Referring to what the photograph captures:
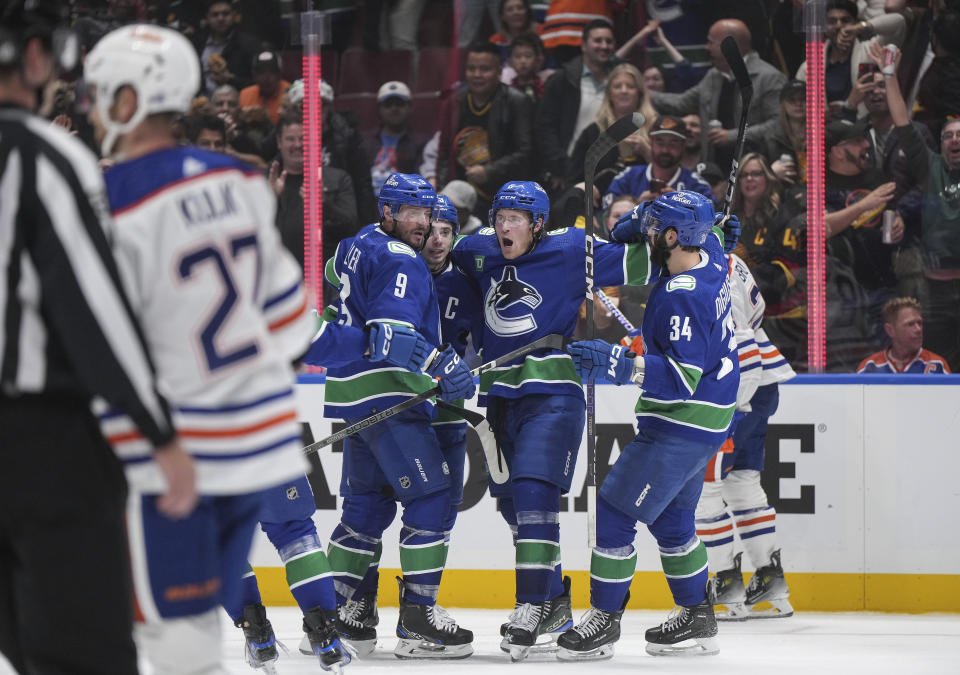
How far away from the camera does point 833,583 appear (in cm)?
461

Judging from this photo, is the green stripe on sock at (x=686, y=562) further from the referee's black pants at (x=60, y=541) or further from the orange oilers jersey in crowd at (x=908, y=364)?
the referee's black pants at (x=60, y=541)

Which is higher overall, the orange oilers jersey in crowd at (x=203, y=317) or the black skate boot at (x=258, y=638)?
the orange oilers jersey in crowd at (x=203, y=317)

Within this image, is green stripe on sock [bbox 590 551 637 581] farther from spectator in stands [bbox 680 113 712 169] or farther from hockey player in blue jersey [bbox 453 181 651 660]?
spectator in stands [bbox 680 113 712 169]

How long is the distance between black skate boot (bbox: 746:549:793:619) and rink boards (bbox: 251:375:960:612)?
0.13 m

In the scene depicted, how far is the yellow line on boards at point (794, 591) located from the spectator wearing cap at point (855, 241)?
0.88 meters

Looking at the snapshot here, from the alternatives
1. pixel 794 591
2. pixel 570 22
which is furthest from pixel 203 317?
pixel 570 22

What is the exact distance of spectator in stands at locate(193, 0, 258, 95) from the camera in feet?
18.4

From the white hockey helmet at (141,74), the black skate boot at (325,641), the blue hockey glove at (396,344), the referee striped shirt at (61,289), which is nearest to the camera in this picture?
the referee striped shirt at (61,289)

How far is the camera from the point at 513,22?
18.5 ft

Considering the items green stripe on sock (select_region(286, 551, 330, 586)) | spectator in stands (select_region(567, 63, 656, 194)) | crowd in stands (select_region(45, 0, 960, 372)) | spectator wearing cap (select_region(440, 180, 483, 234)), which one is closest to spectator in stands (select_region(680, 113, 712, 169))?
crowd in stands (select_region(45, 0, 960, 372))

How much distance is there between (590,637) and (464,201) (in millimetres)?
2324

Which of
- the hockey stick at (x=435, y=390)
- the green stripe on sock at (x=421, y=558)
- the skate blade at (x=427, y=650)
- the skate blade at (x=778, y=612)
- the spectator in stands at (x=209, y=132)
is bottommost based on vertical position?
the skate blade at (x=778, y=612)

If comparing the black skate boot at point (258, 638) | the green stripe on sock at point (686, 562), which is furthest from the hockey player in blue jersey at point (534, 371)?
the black skate boot at point (258, 638)

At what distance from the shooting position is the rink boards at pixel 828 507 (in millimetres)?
4551
